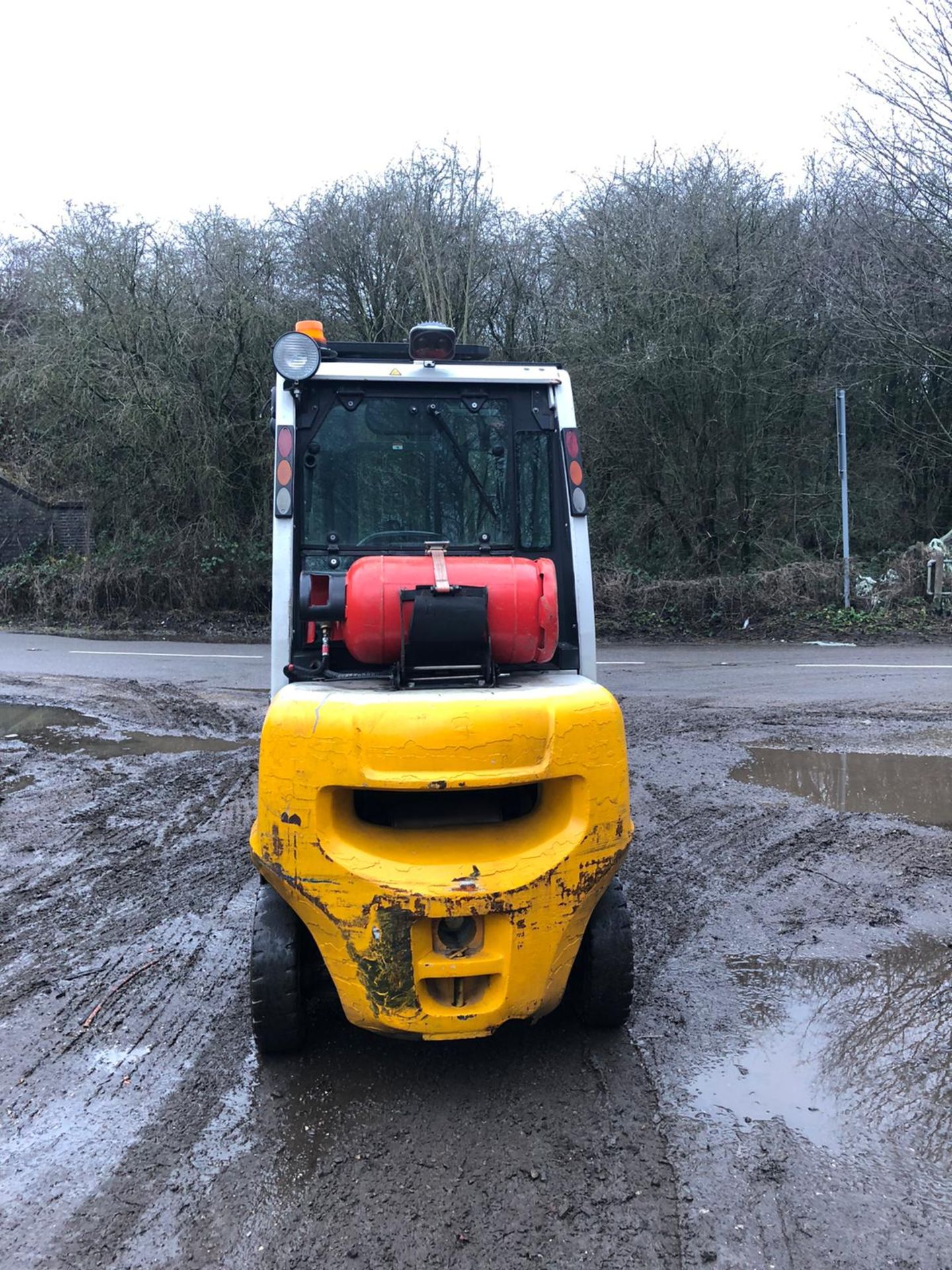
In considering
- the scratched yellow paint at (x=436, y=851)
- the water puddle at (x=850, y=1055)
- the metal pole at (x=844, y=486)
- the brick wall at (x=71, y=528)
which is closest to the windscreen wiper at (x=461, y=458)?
A: the scratched yellow paint at (x=436, y=851)

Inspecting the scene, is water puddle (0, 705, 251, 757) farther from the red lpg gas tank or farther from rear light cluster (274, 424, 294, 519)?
the red lpg gas tank

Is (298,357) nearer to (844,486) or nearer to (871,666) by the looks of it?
(871,666)

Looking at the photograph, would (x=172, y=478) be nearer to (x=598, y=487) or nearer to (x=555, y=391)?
(x=598, y=487)

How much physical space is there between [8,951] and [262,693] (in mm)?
5995

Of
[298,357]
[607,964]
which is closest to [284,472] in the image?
[298,357]

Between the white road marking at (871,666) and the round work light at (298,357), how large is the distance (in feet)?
27.3

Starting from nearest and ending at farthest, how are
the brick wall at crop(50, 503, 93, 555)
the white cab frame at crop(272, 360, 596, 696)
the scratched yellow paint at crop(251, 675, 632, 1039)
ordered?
the scratched yellow paint at crop(251, 675, 632, 1039) < the white cab frame at crop(272, 360, 596, 696) < the brick wall at crop(50, 503, 93, 555)

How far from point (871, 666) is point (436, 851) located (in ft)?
29.6

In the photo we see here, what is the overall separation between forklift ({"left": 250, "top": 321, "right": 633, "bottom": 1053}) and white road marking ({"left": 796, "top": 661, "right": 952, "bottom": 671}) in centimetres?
756

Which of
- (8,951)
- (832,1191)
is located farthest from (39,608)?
(832,1191)

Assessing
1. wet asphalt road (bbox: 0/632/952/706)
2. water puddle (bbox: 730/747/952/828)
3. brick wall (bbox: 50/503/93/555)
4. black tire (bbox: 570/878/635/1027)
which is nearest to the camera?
black tire (bbox: 570/878/635/1027)

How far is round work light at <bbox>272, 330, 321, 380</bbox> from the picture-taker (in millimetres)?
3605

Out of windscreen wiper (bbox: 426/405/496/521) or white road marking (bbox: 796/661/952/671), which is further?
white road marking (bbox: 796/661/952/671)

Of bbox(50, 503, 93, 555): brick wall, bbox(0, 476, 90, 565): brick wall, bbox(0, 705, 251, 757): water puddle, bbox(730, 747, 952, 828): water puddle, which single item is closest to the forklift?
bbox(730, 747, 952, 828): water puddle
